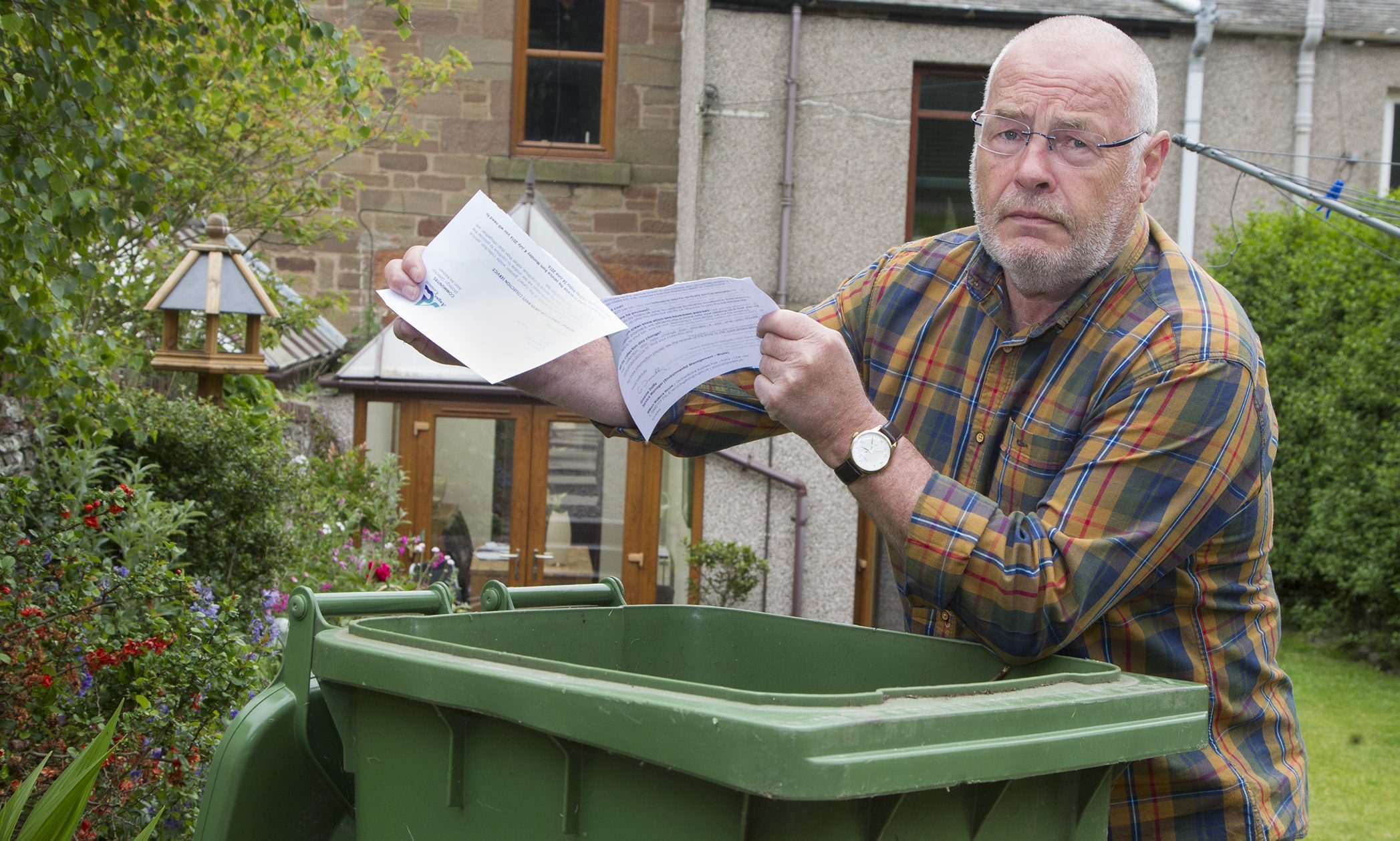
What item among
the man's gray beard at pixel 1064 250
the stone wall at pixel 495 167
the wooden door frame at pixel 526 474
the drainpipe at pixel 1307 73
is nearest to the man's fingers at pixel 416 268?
the man's gray beard at pixel 1064 250

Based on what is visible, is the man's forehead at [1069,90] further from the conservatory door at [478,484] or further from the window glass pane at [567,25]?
the window glass pane at [567,25]

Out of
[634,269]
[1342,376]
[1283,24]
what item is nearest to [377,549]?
[634,269]

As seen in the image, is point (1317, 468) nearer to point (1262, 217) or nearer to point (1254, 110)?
point (1262, 217)

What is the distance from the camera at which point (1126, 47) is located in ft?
6.91

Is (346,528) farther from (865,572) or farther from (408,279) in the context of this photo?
(408,279)

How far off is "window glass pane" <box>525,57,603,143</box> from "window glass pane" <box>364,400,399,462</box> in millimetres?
3351

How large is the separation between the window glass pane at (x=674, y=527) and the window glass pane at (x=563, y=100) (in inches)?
141

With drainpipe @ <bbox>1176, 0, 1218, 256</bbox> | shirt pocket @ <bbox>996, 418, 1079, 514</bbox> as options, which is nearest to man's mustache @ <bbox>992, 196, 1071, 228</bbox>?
shirt pocket @ <bbox>996, 418, 1079, 514</bbox>

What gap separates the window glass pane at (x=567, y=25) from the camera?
11969 millimetres

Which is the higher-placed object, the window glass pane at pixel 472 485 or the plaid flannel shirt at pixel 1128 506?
the plaid flannel shirt at pixel 1128 506

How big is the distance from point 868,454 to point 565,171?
10379 mm

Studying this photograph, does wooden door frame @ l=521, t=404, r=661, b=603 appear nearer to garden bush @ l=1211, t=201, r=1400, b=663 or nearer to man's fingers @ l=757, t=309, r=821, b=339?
→ garden bush @ l=1211, t=201, r=1400, b=663

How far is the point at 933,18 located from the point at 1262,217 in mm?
3040

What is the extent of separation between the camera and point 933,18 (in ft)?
31.2
